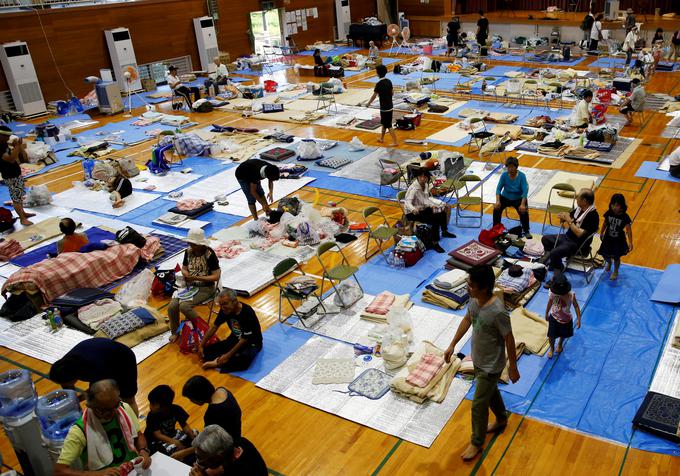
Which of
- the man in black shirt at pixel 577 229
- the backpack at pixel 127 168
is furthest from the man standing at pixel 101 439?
the backpack at pixel 127 168

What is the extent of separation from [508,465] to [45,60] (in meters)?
20.5

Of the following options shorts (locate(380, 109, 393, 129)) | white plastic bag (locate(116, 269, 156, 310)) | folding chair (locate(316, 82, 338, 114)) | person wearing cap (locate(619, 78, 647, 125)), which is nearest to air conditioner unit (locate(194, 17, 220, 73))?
folding chair (locate(316, 82, 338, 114))

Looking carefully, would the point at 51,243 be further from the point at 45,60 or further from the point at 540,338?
the point at 45,60

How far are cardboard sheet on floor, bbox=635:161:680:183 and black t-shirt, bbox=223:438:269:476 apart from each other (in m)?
10.5

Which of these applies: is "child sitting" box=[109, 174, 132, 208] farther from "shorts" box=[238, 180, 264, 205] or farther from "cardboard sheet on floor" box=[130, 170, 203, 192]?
"shorts" box=[238, 180, 264, 205]

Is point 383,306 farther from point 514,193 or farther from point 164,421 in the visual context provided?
point 164,421

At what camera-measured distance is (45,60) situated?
68.0ft

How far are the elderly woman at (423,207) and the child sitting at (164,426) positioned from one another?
5.30m

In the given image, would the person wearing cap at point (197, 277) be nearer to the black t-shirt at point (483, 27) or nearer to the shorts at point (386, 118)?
the shorts at point (386, 118)

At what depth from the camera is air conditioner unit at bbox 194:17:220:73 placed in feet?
82.2

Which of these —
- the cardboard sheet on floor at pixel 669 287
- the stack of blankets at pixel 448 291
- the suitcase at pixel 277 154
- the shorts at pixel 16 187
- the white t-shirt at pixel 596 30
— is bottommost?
the cardboard sheet on floor at pixel 669 287

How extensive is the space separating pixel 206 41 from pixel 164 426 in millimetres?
22097

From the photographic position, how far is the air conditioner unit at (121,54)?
72.6 ft

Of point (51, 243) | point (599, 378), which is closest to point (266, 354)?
point (599, 378)
